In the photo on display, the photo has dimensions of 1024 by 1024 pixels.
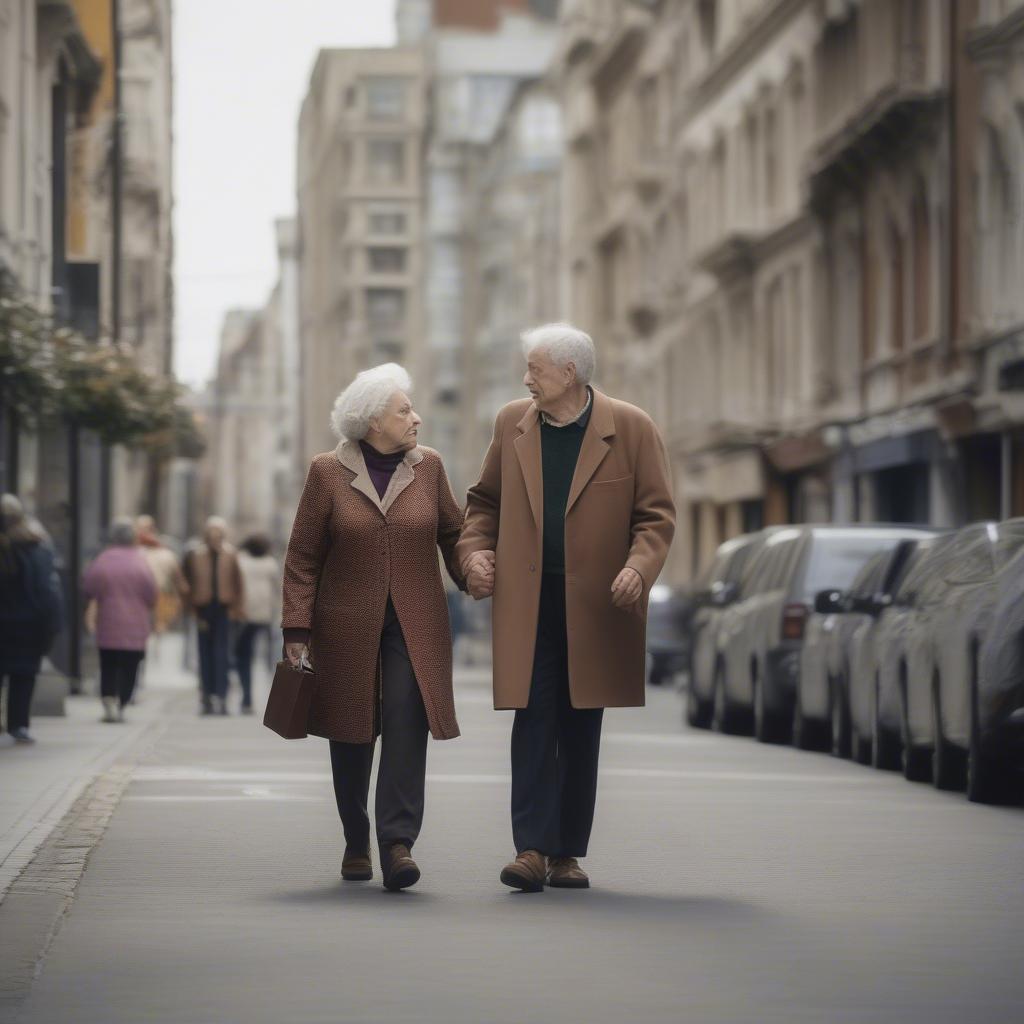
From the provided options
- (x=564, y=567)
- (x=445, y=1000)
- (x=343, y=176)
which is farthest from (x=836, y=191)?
(x=343, y=176)

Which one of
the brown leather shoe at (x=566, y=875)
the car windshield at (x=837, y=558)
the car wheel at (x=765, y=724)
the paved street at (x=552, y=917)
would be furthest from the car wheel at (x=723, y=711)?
the brown leather shoe at (x=566, y=875)

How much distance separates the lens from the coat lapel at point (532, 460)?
10.4 meters

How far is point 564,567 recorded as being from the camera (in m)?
10.4

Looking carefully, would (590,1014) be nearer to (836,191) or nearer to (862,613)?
(862,613)

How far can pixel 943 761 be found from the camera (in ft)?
51.5

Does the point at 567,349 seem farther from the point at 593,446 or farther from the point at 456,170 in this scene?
the point at 456,170

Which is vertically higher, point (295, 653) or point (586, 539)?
point (586, 539)

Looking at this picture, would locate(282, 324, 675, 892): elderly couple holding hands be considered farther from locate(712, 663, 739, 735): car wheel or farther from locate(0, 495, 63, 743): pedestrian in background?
locate(712, 663, 739, 735): car wheel

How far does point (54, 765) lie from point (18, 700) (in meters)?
2.66

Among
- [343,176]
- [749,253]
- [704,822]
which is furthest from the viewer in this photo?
[343,176]

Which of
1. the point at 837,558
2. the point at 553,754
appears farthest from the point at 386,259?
the point at 553,754

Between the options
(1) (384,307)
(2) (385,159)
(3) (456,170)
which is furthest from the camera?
(2) (385,159)

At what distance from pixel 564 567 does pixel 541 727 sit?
1.81 feet

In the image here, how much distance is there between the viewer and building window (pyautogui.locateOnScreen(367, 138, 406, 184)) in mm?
169250
